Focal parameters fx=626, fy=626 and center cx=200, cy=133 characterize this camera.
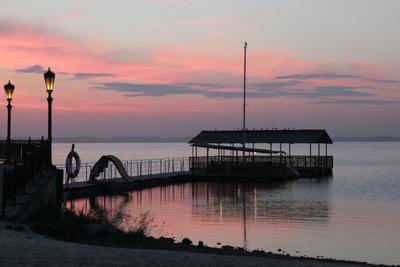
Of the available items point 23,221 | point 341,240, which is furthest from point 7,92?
point 341,240

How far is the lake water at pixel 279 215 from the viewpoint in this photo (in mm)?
21938

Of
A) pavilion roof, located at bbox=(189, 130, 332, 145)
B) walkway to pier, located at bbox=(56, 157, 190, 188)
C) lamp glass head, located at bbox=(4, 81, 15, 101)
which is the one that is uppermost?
lamp glass head, located at bbox=(4, 81, 15, 101)

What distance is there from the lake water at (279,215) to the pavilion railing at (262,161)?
23.8 ft

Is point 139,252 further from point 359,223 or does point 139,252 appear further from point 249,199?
point 249,199

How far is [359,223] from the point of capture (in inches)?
1096

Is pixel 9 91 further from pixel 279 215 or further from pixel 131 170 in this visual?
pixel 131 170

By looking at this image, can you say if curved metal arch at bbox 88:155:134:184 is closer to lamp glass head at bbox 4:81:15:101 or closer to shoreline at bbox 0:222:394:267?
lamp glass head at bbox 4:81:15:101

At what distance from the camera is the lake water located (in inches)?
864

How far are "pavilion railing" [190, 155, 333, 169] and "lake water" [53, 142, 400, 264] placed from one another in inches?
285

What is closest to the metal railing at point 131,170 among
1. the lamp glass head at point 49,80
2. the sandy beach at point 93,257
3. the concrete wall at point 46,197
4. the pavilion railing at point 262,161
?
the pavilion railing at point 262,161

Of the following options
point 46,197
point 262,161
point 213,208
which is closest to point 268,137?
point 262,161

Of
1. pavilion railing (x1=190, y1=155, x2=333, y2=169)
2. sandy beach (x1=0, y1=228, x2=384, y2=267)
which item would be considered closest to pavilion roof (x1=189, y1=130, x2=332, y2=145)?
pavilion railing (x1=190, y1=155, x2=333, y2=169)

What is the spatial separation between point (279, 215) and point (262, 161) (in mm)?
27618

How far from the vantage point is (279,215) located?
30.5m
